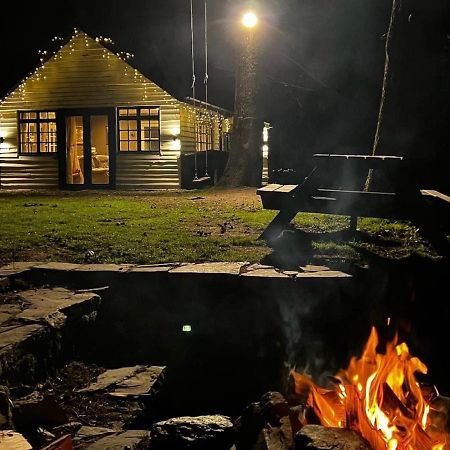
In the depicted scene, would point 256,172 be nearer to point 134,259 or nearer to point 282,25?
point 282,25

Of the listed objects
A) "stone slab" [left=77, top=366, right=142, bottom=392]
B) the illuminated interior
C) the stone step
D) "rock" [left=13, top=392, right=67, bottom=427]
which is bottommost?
"stone slab" [left=77, top=366, right=142, bottom=392]

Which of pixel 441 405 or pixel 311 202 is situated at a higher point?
pixel 311 202

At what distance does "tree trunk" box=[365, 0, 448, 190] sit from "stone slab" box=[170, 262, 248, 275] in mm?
3922

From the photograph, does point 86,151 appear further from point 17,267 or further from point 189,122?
point 17,267

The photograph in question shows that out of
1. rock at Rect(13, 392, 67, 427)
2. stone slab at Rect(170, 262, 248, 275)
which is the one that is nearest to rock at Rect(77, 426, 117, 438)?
rock at Rect(13, 392, 67, 427)

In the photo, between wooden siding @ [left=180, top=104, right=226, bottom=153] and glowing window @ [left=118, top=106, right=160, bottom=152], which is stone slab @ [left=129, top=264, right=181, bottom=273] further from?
glowing window @ [left=118, top=106, right=160, bottom=152]

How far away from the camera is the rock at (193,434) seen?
3.67 metres

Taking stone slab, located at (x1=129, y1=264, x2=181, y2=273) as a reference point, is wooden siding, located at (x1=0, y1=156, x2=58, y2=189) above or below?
above

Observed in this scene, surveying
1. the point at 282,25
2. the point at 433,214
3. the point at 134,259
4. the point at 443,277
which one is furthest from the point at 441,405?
the point at 282,25

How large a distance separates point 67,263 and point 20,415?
8.55 ft

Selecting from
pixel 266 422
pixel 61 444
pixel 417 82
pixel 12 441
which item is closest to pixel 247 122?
pixel 417 82

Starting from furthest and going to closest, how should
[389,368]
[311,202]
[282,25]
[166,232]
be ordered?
[282,25], [166,232], [311,202], [389,368]

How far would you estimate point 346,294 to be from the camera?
5.21m

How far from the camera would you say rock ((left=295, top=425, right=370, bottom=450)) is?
2.96m
